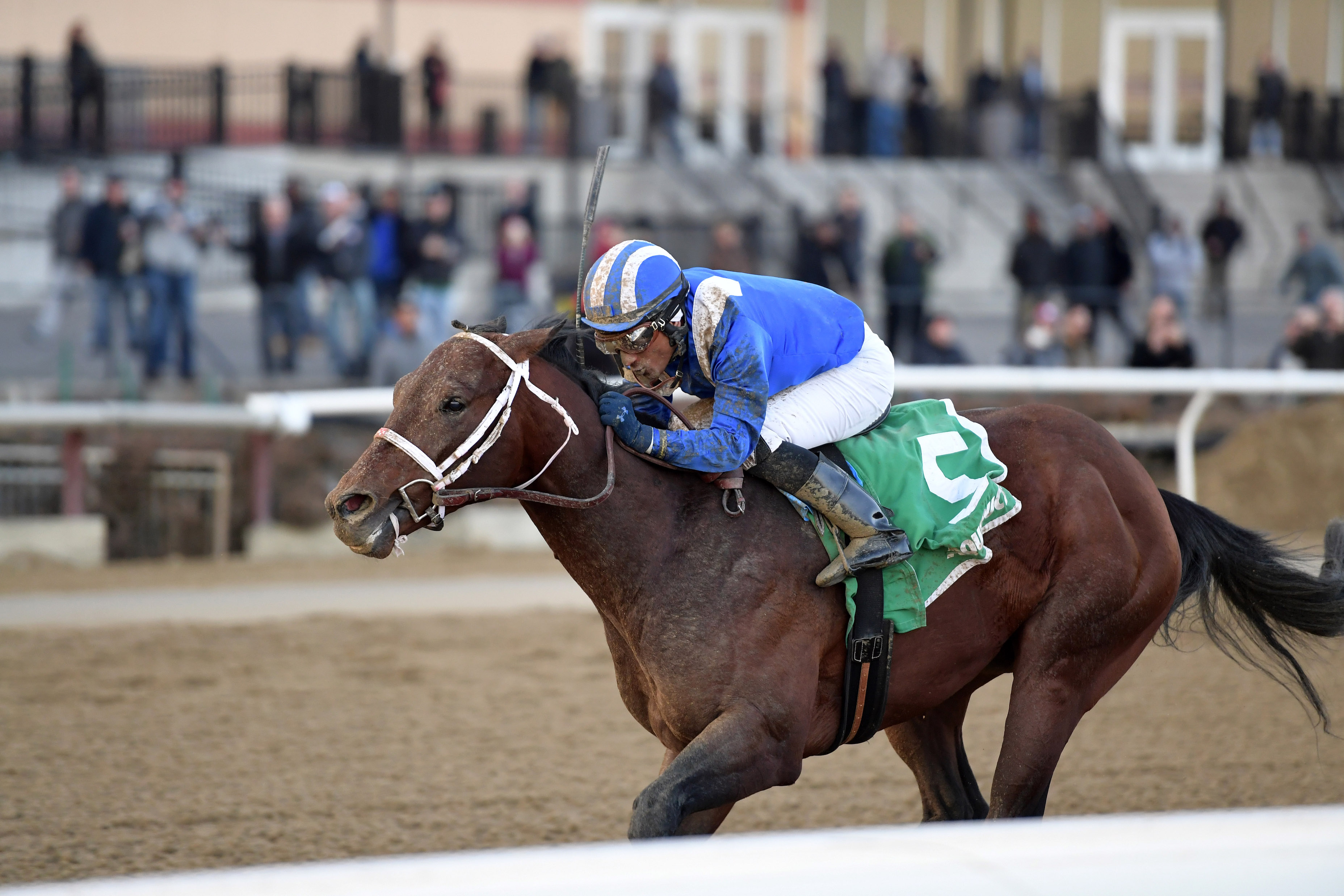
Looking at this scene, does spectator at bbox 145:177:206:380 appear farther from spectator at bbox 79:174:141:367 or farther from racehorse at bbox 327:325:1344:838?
racehorse at bbox 327:325:1344:838

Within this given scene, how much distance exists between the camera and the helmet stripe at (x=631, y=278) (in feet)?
10.4

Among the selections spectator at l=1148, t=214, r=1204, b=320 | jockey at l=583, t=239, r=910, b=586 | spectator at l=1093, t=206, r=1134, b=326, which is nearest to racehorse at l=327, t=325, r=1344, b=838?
jockey at l=583, t=239, r=910, b=586

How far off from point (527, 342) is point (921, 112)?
16.8m

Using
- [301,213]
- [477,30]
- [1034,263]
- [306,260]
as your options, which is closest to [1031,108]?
[1034,263]

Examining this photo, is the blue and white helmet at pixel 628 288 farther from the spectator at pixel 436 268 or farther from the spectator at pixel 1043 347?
the spectator at pixel 436 268

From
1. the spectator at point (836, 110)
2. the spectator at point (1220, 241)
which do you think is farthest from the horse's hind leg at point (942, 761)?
the spectator at point (836, 110)

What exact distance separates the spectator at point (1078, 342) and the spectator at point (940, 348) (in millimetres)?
916

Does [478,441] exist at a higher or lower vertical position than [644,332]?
lower

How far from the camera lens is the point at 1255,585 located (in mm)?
3854

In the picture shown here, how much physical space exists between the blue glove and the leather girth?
0.60 m

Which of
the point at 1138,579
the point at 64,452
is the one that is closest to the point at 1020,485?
the point at 1138,579

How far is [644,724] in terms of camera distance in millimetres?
3398

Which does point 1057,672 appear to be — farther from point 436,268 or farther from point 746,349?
point 436,268

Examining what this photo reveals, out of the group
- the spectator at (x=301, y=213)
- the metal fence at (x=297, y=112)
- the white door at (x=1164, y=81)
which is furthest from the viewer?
the white door at (x=1164, y=81)
